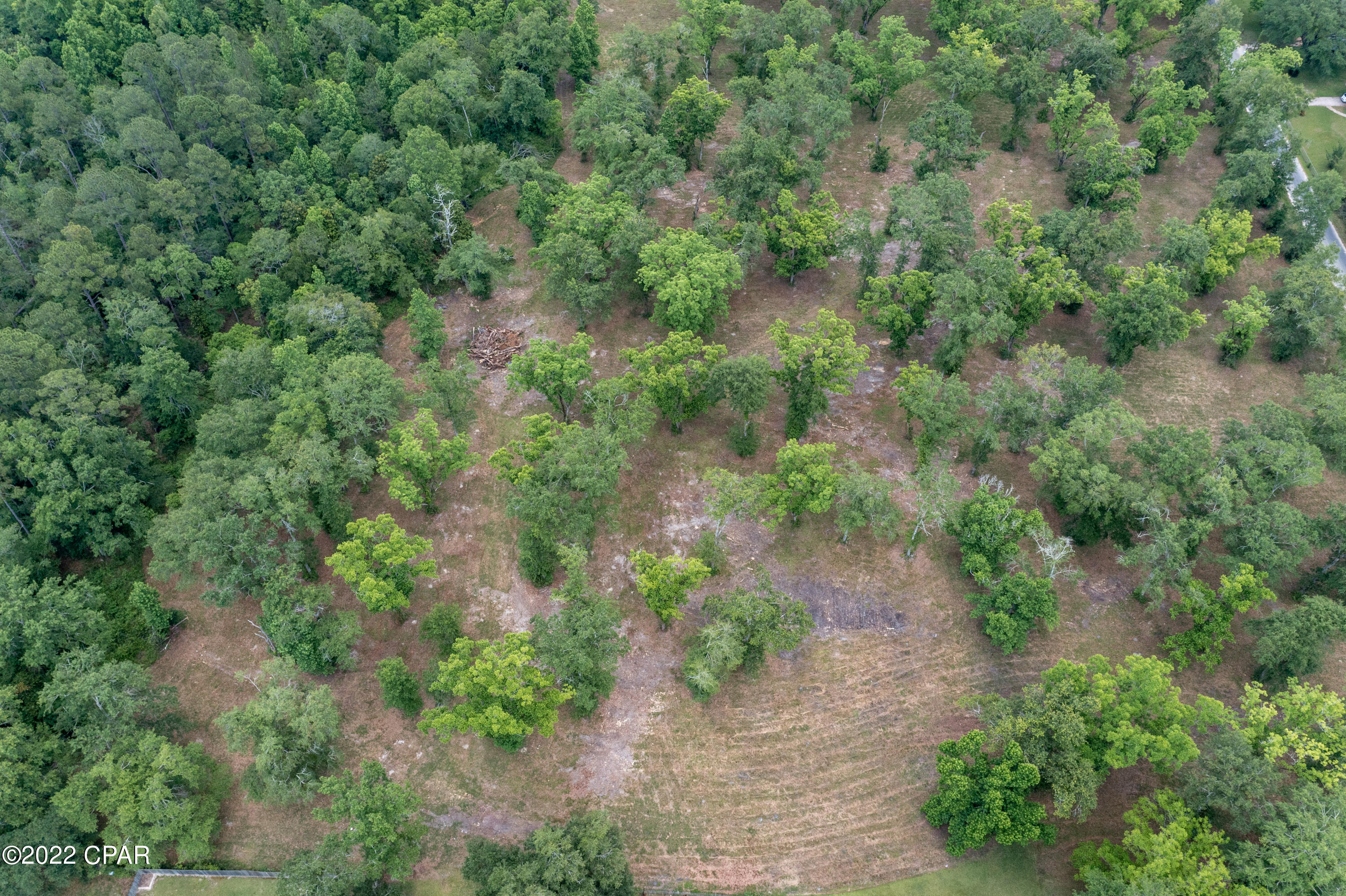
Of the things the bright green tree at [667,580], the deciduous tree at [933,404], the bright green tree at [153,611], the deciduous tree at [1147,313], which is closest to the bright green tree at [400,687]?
the bright green tree at [667,580]

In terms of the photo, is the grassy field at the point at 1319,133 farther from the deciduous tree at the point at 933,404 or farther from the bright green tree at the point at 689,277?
the bright green tree at the point at 689,277

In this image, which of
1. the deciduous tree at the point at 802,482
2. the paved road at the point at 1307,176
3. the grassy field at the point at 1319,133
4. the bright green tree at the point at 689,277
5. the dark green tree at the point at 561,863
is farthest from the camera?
the grassy field at the point at 1319,133

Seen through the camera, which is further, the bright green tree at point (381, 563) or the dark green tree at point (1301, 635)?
the bright green tree at point (381, 563)

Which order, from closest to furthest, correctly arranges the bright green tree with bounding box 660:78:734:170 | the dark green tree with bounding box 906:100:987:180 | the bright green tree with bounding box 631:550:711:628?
the bright green tree with bounding box 631:550:711:628, the dark green tree with bounding box 906:100:987:180, the bright green tree with bounding box 660:78:734:170

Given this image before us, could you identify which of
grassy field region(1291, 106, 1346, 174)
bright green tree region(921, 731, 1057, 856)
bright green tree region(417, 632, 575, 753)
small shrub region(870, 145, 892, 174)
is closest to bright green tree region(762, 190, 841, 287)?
small shrub region(870, 145, 892, 174)

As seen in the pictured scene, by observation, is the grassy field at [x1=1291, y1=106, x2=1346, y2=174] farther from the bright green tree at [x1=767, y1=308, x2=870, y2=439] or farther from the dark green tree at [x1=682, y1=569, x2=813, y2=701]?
the dark green tree at [x1=682, y1=569, x2=813, y2=701]

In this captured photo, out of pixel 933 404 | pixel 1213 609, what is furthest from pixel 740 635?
pixel 1213 609

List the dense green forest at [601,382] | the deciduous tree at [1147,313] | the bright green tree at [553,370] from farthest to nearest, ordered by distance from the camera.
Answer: the deciduous tree at [1147,313]
the bright green tree at [553,370]
the dense green forest at [601,382]
